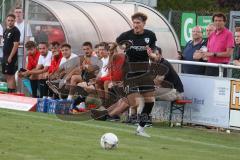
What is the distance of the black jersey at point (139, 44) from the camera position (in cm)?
1661

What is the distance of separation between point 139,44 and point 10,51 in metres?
7.01

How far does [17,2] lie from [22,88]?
403 cm

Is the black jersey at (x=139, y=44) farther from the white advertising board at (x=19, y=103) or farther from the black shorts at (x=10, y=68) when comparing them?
the black shorts at (x=10, y=68)

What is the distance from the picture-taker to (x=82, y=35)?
922 inches

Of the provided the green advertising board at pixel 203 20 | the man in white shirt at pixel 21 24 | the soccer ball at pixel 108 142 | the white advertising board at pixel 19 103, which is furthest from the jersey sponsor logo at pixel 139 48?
the green advertising board at pixel 203 20

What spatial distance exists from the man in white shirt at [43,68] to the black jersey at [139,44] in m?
5.36

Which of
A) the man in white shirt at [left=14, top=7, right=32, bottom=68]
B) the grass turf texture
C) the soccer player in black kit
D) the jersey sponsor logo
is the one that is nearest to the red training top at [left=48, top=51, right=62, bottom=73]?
the man in white shirt at [left=14, top=7, right=32, bottom=68]

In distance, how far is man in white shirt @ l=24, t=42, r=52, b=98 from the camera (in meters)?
21.8

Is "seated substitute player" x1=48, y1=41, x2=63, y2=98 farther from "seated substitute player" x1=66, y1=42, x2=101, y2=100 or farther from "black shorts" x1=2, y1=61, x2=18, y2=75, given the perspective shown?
"black shorts" x1=2, y1=61, x2=18, y2=75

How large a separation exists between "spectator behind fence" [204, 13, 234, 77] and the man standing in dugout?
576cm

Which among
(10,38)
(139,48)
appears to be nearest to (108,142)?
(139,48)

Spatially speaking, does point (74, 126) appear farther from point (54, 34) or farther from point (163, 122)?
point (54, 34)

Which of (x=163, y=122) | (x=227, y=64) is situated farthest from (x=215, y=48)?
(x=163, y=122)

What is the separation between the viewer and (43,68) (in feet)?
72.6
